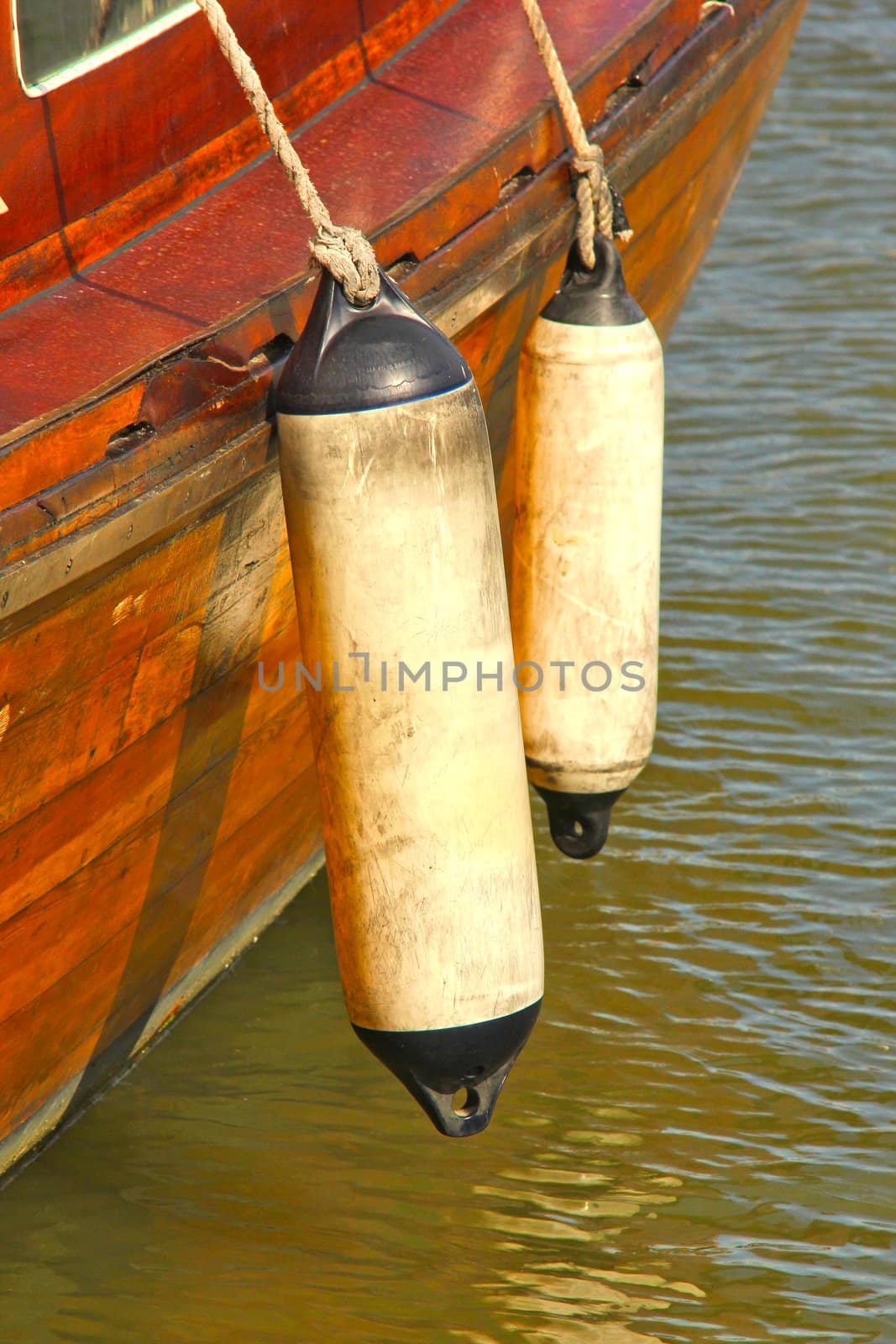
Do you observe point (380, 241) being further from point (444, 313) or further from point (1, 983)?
point (1, 983)

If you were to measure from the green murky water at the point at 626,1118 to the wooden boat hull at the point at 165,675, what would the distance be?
0.22 metres

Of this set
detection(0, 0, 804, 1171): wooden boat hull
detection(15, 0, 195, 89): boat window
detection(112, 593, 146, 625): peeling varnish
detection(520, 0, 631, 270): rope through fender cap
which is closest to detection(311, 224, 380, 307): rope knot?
detection(0, 0, 804, 1171): wooden boat hull

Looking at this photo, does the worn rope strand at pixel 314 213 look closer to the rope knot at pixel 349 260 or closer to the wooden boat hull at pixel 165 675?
the rope knot at pixel 349 260

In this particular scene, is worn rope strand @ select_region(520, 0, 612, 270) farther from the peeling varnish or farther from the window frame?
the peeling varnish

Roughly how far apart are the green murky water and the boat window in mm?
1889

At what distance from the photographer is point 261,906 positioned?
3463mm

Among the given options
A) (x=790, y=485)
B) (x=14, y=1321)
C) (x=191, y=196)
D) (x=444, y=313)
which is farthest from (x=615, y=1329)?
(x=790, y=485)

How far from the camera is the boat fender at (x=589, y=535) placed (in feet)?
9.29

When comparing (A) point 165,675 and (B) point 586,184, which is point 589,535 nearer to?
(B) point 586,184

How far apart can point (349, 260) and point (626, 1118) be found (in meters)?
1.78

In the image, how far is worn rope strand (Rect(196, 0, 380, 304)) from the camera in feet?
7.20

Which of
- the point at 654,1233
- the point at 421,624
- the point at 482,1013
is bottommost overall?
the point at 654,1233

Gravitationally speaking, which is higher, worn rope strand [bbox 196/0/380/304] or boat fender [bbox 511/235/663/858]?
worn rope strand [bbox 196/0/380/304]

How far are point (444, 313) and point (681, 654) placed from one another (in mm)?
2175
